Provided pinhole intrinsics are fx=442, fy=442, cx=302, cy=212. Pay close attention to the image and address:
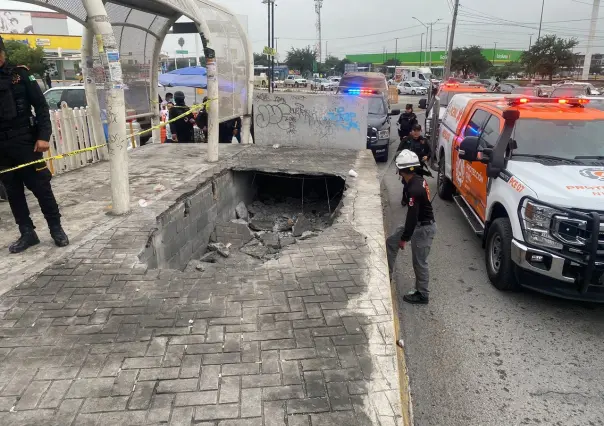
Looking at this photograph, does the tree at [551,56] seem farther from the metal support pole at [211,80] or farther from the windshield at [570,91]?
the metal support pole at [211,80]

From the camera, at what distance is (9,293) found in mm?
3537

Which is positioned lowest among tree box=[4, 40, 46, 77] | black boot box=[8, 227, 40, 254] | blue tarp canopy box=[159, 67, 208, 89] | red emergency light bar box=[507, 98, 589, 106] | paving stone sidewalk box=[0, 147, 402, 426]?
paving stone sidewalk box=[0, 147, 402, 426]

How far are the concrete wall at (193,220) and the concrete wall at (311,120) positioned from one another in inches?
83.9

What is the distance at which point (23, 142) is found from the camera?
4113 mm

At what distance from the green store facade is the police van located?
74.6 metres

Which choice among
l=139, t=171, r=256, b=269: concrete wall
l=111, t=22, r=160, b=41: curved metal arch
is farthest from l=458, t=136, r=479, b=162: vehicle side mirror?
l=111, t=22, r=160, b=41: curved metal arch

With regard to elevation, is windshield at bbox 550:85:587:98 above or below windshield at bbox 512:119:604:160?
above

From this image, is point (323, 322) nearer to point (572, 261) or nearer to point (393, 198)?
point (572, 261)

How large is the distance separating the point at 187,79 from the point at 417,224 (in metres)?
15.2

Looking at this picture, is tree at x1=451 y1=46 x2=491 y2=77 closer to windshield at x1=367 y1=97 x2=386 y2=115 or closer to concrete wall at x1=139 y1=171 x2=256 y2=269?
windshield at x1=367 y1=97 x2=386 y2=115

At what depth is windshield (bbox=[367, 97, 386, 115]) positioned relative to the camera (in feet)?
42.0

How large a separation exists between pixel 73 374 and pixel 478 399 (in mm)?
2757

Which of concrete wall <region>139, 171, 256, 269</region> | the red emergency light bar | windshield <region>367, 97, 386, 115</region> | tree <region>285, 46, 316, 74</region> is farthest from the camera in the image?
tree <region>285, 46, 316, 74</region>

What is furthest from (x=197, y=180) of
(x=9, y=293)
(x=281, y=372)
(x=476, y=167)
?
Result: (x=281, y=372)
